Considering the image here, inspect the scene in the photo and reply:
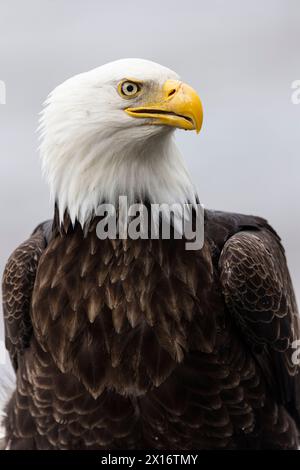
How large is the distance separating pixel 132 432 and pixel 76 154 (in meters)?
1.12

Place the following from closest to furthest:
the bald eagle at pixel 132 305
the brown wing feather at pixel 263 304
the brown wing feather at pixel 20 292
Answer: the bald eagle at pixel 132 305
the brown wing feather at pixel 263 304
the brown wing feather at pixel 20 292

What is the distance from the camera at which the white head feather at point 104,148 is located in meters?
3.22

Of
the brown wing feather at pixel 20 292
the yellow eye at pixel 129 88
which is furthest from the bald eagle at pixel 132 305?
the brown wing feather at pixel 20 292

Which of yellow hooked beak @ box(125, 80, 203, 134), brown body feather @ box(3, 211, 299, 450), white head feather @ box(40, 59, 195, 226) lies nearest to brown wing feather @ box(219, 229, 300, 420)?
brown body feather @ box(3, 211, 299, 450)

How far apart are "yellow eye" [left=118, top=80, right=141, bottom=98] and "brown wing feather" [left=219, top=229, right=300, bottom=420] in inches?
30.7

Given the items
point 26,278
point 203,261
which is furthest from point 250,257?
point 26,278

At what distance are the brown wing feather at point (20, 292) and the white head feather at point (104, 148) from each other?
36 cm

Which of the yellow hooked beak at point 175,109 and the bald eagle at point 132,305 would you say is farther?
the bald eagle at point 132,305

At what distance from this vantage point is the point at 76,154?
3311 mm

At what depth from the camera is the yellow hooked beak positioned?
3.12 meters
